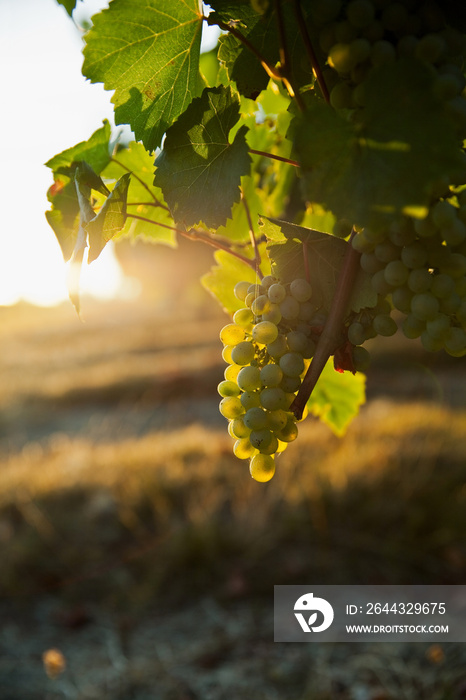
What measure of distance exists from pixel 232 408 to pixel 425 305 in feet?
0.50

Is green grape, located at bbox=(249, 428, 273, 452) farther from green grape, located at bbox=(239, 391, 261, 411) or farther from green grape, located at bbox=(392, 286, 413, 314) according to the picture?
green grape, located at bbox=(392, 286, 413, 314)

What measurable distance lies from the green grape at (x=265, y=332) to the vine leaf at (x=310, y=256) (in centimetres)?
4

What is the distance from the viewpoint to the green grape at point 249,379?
1.26 feet

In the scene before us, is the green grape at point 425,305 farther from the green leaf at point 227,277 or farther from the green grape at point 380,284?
the green leaf at point 227,277

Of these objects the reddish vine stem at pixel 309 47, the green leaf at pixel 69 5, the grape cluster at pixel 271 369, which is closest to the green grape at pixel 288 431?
the grape cluster at pixel 271 369

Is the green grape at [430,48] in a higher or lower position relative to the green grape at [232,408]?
higher

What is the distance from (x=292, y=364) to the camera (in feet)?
1.21

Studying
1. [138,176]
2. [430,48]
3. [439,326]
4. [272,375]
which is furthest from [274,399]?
[138,176]

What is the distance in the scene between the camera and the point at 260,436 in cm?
37

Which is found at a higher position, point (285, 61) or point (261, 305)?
point (285, 61)

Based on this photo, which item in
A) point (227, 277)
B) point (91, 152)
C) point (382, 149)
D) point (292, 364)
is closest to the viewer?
point (382, 149)

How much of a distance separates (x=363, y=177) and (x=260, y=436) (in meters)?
0.18

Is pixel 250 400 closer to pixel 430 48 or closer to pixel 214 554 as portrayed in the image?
pixel 430 48

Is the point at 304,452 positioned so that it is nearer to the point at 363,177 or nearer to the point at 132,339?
the point at 363,177
